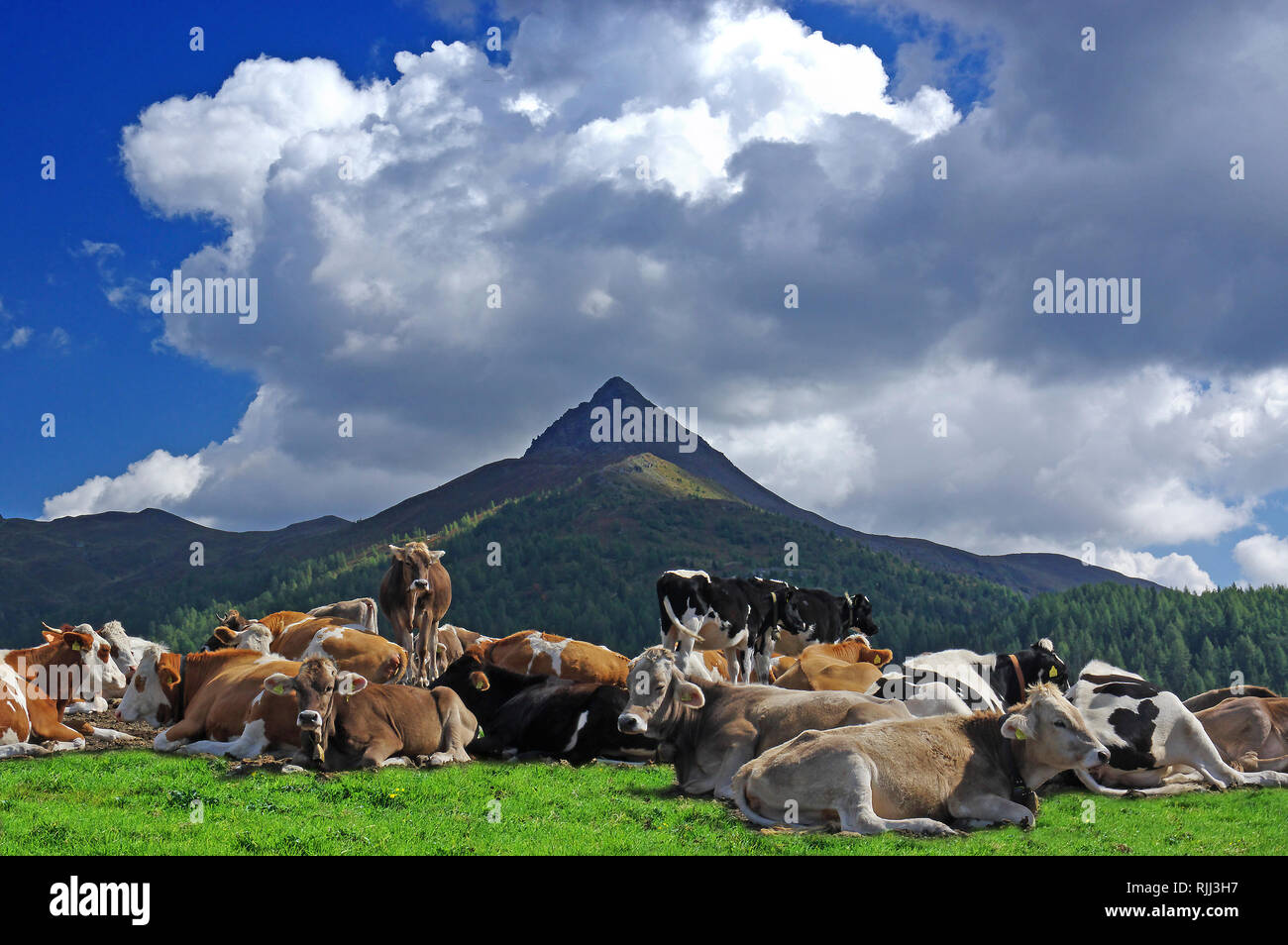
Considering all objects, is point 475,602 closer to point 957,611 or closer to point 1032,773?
point 957,611

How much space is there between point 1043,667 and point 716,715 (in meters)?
7.84

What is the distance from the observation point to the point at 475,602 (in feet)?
525

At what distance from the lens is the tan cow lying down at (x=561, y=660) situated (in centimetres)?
1958

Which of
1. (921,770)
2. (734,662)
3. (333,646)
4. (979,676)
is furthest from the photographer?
(734,662)

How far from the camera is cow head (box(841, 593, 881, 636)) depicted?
30219 millimetres

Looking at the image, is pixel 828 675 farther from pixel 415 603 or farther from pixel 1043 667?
pixel 415 603

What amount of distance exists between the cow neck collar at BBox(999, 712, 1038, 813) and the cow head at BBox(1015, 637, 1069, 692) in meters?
7.45

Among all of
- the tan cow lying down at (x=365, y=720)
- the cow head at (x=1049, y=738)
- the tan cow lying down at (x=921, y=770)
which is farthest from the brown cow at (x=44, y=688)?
the cow head at (x=1049, y=738)

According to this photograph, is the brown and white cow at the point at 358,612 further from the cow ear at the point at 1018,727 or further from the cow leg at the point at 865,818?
the cow ear at the point at 1018,727

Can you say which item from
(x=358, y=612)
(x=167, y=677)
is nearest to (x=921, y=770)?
(x=167, y=677)

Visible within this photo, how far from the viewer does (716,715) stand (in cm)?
1259

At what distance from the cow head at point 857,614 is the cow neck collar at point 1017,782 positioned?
19.5 m

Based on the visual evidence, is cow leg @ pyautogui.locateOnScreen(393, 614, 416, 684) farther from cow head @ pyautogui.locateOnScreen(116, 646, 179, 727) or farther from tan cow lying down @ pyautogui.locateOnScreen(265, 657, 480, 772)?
tan cow lying down @ pyautogui.locateOnScreen(265, 657, 480, 772)
